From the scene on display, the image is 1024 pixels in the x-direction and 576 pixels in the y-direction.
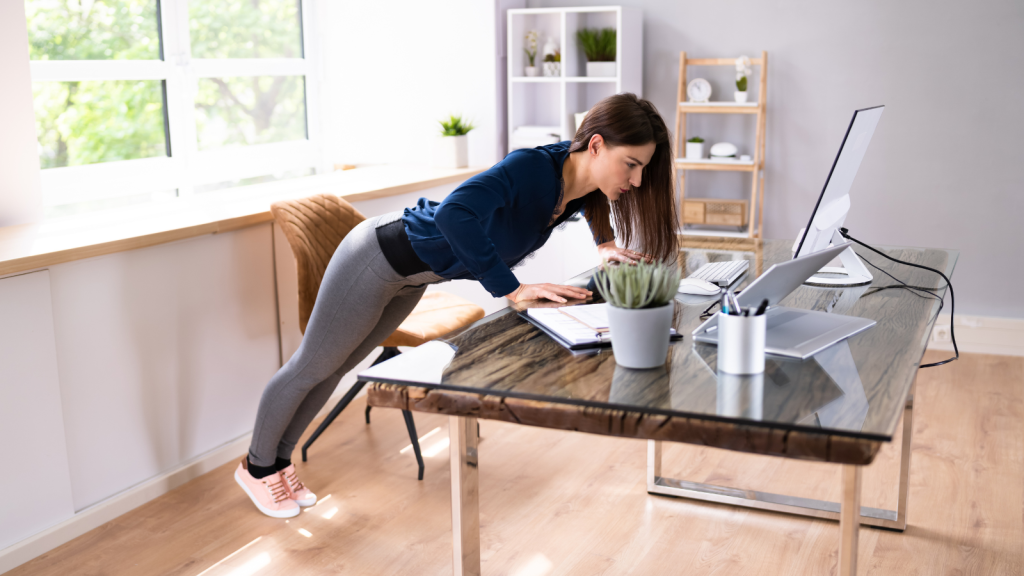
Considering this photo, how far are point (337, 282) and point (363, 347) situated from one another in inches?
12.5

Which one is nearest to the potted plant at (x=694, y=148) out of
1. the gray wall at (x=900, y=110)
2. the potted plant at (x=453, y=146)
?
the gray wall at (x=900, y=110)

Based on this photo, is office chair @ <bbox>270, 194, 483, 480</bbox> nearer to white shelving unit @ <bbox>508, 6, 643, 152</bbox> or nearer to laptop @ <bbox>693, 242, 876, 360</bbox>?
laptop @ <bbox>693, 242, 876, 360</bbox>

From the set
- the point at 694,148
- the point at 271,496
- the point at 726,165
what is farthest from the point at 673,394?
the point at 694,148

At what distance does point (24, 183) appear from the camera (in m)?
2.53

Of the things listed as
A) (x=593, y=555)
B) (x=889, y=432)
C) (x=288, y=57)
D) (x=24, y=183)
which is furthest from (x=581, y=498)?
(x=288, y=57)

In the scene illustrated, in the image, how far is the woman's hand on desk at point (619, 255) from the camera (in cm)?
211

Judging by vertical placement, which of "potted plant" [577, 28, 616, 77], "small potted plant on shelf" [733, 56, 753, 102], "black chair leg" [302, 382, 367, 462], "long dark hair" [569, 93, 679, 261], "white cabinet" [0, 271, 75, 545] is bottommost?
"black chair leg" [302, 382, 367, 462]

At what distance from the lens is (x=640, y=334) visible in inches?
53.2

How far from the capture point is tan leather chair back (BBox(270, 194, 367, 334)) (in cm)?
257

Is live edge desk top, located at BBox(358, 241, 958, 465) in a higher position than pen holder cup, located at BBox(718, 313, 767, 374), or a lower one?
lower

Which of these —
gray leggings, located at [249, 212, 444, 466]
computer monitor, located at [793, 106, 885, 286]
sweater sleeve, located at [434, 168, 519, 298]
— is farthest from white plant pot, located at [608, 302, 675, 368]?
gray leggings, located at [249, 212, 444, 466]

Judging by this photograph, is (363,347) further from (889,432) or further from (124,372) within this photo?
(889,432)

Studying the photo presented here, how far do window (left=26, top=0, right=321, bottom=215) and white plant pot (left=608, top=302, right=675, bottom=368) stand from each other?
2.36m

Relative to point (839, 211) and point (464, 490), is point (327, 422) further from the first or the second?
point (839, 211)
